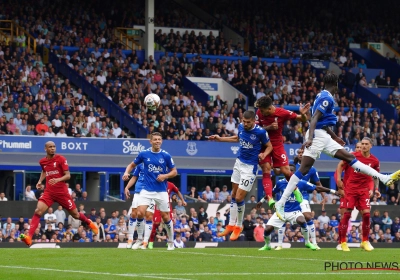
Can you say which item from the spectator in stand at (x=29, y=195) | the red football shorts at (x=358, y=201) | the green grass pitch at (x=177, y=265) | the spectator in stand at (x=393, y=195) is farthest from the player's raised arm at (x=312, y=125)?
the spectator in stand at (x=393, y=195)

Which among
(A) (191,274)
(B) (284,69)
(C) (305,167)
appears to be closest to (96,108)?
(B) (284,69)

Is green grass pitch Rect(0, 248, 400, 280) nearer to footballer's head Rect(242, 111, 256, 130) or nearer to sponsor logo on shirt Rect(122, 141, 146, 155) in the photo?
footballer's head Rect(242, 111, 256, 130)

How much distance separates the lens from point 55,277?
12320 millimetres

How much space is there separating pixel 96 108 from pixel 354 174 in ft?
61.7

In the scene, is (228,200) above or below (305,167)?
below

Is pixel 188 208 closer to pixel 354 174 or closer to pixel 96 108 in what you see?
pixel 96 108

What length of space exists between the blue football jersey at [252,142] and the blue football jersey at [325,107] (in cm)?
124

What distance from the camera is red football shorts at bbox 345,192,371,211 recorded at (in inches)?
747

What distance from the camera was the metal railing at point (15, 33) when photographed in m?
39.8

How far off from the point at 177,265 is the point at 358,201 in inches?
244

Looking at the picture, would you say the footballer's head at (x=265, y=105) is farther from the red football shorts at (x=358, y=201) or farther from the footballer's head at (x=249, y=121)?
the red football shorts at (x=358, y=201)

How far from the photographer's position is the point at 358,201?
1912 centimetres

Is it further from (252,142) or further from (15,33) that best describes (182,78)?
(252,142)

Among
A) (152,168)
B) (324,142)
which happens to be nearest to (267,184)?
(324,142)
